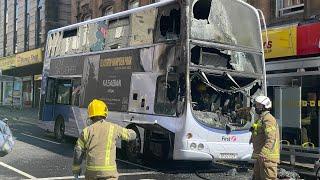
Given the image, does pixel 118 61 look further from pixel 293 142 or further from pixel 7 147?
pixel 7 147

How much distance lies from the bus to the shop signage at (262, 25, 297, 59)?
9.55ft

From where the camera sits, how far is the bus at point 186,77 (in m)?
11.4

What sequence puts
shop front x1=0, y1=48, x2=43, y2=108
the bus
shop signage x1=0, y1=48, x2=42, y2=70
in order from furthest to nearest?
shop front x1=0, y1=48, x2=43, y2=108 < shop signage x1=0, y1=48, x2=42, y2=70 < the bus

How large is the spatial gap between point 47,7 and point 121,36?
2908 centimetres

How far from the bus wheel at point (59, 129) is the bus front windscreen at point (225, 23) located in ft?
24.8

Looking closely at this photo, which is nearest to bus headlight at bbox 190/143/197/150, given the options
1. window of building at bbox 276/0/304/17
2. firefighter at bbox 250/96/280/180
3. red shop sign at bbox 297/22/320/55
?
firefighter at bbox 250/96/280/180

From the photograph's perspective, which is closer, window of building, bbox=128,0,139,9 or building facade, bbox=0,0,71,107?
window of building, bbox=128,0,139,9

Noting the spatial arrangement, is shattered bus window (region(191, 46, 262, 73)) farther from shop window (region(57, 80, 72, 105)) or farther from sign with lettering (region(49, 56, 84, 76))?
shop window (region(57, 80, 72, 105))

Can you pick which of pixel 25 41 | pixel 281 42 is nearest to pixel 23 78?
pixel 25 41

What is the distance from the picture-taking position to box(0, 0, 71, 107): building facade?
41.6 metres

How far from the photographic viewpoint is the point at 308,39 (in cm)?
1471

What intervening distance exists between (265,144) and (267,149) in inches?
3.5

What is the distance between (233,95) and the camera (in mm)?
12188

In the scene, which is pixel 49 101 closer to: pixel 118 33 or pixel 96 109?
pixel 118 33
